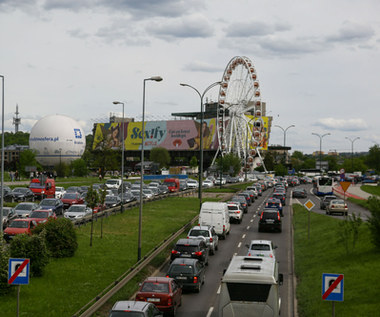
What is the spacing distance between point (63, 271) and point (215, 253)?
10.5 metres

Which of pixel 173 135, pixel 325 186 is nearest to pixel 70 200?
pixel 325 186

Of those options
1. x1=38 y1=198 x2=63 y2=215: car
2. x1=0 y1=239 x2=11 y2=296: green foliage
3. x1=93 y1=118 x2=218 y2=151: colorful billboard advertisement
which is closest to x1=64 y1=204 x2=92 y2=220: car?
x1=38 y1=198 x2=63 y2=215: car

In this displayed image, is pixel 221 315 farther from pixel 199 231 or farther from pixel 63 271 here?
pixel 199 231

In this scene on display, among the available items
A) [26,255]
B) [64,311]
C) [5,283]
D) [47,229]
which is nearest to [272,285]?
[64,311]

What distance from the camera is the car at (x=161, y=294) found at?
16641mm

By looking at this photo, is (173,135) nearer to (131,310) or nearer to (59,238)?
(59,238)

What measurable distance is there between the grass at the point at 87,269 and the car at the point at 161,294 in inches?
90.7

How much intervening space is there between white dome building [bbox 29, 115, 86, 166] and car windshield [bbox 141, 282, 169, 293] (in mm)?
114702

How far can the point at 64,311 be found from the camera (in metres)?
16.5

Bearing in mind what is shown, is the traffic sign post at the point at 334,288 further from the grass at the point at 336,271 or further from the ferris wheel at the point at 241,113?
the ferris wheel at the point at 241,113

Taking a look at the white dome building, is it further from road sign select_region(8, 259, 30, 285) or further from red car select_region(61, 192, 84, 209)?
road sign select_region(8, 259, 30, 285)

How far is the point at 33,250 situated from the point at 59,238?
4239mm

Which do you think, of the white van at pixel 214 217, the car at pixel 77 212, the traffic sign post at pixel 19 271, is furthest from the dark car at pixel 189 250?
the car at pixel 77 212

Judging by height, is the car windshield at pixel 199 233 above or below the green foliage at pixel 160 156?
below
